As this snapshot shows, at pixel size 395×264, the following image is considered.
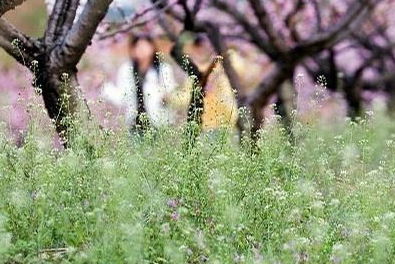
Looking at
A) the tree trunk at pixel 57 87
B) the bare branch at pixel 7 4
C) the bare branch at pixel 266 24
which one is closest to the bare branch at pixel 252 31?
the bare branch at pixel 266 24

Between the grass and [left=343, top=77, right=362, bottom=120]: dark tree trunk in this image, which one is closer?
the grass

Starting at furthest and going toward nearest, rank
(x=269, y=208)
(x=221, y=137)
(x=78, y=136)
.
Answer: (x=221, y=137) → (x=78, y=136) → (x=269, y=208)

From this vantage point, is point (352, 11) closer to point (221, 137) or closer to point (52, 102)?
point (52, 102)

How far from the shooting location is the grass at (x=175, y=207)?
371 centimetres

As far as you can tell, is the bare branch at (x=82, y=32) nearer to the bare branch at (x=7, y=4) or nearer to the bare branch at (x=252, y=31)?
the bare branch at (x=7, y=4)

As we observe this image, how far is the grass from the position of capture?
146 inches

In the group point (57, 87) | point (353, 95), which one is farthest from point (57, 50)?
point (353, 95)

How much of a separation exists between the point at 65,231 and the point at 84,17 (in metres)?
2.01

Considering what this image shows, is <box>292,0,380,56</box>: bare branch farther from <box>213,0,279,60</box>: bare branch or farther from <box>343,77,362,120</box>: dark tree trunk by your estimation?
<box>343,77,362,120</box>: dark tree trunk

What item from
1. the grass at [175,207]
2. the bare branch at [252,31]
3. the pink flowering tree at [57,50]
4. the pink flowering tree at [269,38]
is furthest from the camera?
the bare branch at [252,31]

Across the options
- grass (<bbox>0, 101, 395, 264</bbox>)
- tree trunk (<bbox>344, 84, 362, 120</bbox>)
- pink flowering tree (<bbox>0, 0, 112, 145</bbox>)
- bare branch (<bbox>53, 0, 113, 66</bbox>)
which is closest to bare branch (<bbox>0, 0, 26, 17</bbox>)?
pink flowering tree (<bbox>0, 0, 112, 145</bbox>)

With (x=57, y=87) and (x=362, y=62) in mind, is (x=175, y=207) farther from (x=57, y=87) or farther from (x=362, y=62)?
(x=362, y=62)

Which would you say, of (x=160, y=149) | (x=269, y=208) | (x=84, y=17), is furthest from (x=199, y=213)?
(x=84, y=17)

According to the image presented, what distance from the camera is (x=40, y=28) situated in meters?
10.6
